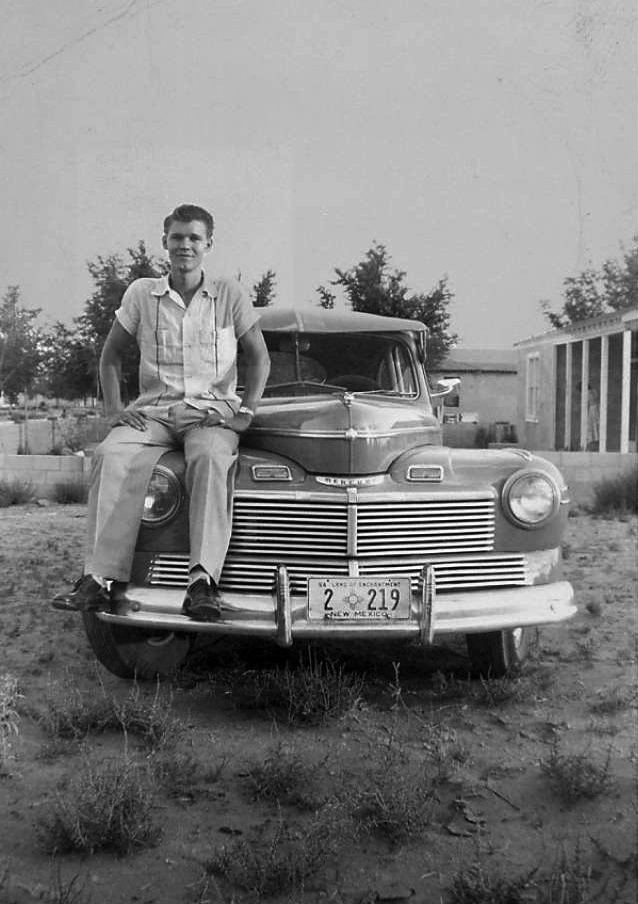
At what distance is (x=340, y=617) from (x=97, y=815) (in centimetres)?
101

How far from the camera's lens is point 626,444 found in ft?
16.4

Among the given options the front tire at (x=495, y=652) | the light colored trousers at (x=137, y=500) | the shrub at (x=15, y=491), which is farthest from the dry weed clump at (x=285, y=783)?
the shrub at (x=15, y=491)

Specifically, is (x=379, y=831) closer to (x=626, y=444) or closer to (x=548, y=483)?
(x=548, y=483)

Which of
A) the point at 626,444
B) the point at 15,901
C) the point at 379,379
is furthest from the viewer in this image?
the point at 626,444

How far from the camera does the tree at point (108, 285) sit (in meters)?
2.35

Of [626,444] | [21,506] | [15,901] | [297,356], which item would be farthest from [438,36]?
[21,506]

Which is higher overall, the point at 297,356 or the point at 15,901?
the point at 297,356

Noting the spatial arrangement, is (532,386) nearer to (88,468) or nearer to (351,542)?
(351,542)

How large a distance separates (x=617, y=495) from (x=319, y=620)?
3649 millimetres

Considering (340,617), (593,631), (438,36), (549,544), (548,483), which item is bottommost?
(593,631)

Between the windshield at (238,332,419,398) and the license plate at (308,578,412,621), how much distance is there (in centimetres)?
97

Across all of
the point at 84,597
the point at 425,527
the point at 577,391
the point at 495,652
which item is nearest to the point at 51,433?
the point at 84,597

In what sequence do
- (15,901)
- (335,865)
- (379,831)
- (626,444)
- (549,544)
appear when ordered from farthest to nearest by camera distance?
(626,444) → (549,544) → (379,831) → (335,865) → (15,901)

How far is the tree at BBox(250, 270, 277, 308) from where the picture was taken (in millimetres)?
2391
